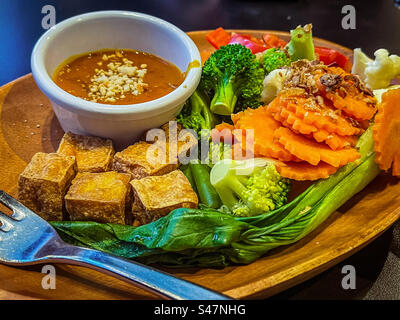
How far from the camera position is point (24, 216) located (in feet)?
7.42

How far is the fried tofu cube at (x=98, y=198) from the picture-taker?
2.29 metres

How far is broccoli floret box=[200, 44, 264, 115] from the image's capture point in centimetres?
289

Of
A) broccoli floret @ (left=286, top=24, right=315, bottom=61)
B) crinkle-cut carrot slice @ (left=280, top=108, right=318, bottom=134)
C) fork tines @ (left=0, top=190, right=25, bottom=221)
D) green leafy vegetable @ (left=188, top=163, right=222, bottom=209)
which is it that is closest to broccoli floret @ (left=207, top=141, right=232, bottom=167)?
green leafy vegetable @ (left=188, top=163, right=222, bottom=209)

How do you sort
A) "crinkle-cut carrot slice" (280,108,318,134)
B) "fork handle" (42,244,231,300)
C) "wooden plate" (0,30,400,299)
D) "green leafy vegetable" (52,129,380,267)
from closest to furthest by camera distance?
"fork handle" (42,244,231,300) → "wooden plate" (0,30,400,299) → "green leafy vegetable" (52,129,380,267) → "crinkle-cut carrot slice" (280,108,318,134)

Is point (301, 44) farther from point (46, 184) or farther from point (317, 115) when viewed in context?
point (46, 184)

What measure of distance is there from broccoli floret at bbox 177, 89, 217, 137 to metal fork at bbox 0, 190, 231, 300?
3.51 feet

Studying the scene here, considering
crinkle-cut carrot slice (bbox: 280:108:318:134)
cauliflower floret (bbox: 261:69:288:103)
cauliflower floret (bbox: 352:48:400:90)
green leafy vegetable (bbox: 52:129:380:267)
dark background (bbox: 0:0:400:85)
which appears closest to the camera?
green leafy vegetable (bbox: 52:129:380:267)

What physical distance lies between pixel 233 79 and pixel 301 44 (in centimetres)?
57

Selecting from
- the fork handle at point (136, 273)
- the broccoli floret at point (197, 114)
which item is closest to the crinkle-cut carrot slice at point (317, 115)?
the broccoli floret at point (197, 114)

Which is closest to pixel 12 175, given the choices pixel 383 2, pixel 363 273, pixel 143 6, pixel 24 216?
pixel 24 216

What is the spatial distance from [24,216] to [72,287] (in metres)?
0.46

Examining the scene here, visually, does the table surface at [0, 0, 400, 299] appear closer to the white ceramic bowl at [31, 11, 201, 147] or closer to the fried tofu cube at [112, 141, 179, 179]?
the white ceramic bowl at [31, 11, 201, 147]

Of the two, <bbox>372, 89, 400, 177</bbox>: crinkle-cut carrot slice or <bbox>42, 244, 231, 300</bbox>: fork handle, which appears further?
<bbox>372, 89, 400, 177</bbox>: crinkle-cut carrot slice

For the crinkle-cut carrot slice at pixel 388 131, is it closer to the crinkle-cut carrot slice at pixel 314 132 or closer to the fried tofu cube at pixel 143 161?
the crinkle-cut carrot slice at pixel 314 132
